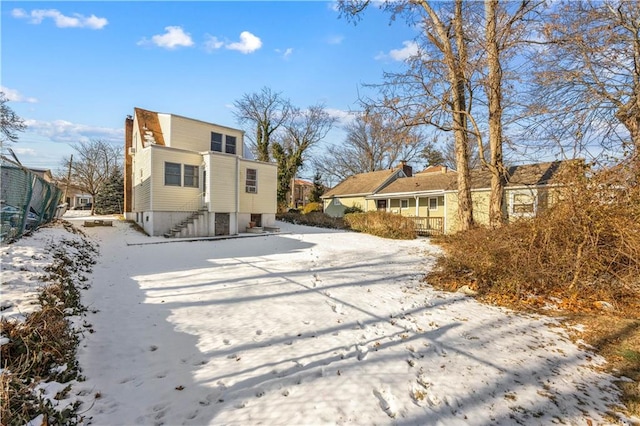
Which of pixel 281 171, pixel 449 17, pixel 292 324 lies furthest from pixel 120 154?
pixel 292 324

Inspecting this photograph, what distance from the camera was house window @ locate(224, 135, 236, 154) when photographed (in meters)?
21.3

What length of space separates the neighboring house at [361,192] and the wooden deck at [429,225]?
6196mm

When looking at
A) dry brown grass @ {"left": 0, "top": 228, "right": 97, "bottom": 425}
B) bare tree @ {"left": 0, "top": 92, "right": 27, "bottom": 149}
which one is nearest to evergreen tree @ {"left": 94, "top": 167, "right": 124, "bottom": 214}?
bare tree @ {"left": 0, "top": 92, "right": 27, "bottom": 149}

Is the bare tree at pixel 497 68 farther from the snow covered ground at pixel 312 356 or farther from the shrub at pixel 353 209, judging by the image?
the shrub at pixel 353 209

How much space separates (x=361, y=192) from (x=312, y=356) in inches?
1005

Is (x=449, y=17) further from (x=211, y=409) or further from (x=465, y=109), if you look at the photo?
(x=211, y=409)

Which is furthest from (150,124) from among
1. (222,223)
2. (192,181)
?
(222,223)

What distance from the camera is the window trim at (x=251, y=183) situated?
20.3 metres

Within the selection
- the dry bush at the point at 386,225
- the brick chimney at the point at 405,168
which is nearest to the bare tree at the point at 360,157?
the brick chimney at the point at 405,168

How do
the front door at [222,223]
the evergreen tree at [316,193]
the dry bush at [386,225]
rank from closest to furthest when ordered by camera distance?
the dry bush at [386,225]
the front door at [222,223]
the evergreen tree at [316,193]

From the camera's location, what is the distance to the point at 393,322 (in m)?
5.37

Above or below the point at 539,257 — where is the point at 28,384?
below

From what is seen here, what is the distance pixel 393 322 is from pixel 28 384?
4.83m

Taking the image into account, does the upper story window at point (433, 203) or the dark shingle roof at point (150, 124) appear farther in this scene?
the upper story window at point (433, 203)
